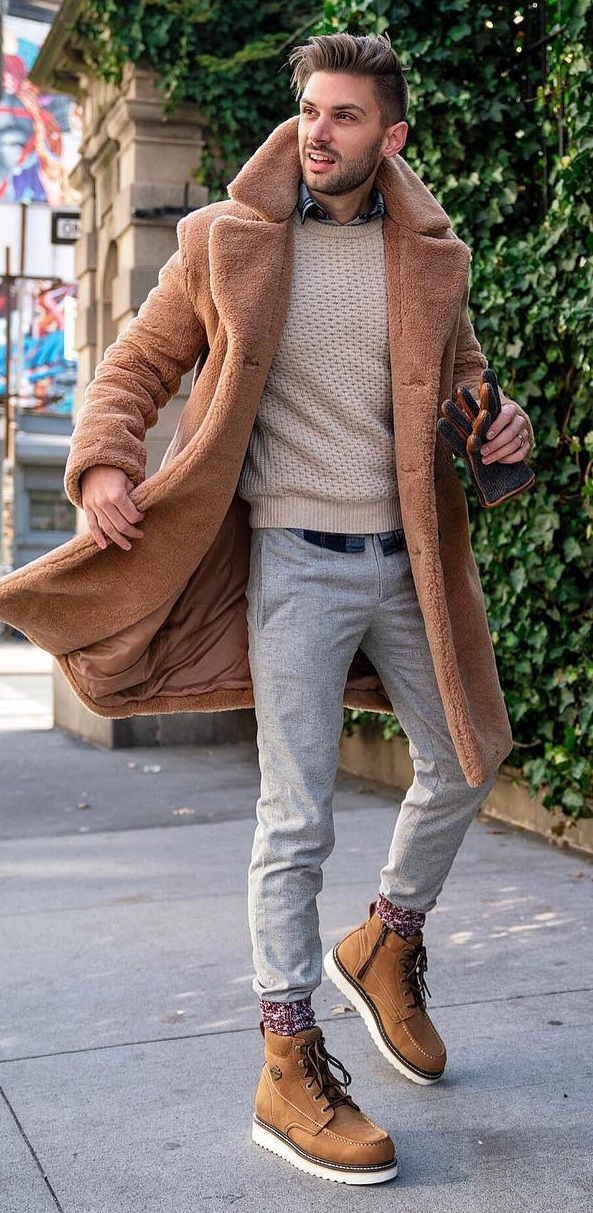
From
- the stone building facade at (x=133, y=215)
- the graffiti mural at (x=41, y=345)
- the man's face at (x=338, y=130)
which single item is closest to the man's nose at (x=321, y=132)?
the man's face at (x=338, y=130)

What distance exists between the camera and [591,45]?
4.95 meters

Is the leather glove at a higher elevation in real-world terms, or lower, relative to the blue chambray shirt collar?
lower

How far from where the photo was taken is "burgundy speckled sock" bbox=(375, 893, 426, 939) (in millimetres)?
3170

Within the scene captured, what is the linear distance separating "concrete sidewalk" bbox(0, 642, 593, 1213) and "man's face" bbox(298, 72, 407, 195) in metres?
1.94

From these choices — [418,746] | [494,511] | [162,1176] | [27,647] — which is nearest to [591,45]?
[494,511]

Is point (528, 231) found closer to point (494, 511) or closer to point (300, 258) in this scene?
point (494, 511)

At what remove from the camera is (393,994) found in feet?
10.3

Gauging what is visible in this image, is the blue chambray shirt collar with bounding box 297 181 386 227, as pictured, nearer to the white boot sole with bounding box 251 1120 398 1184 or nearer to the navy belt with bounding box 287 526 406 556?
the navy belt with bounding box 287 526 406 556

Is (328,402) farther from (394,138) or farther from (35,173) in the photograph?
(35,173)

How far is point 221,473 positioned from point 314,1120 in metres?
1.29

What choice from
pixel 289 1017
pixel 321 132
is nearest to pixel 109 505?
pixel 321 132

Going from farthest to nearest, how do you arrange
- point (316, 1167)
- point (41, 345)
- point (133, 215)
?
1. point (41, 345)
2. point (133, 215)
3. point (316, 1167)

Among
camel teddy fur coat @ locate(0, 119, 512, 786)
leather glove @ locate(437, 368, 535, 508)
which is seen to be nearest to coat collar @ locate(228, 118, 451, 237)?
camel teddy fur coat @ locate(0, 119, 512, 786)

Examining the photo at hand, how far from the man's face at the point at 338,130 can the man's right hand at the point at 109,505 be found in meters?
0.72
